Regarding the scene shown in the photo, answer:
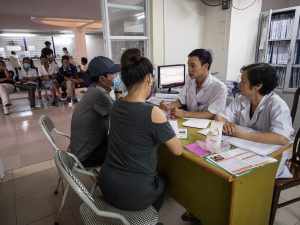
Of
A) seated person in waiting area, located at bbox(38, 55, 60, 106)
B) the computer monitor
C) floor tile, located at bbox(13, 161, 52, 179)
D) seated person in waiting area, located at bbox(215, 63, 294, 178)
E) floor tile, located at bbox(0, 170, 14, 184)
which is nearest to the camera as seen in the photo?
seated person in waiting area, located at bbox(215, 63, 294, 178)

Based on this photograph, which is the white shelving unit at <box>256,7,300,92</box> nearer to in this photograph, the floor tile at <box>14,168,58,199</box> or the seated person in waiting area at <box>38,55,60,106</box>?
the floor tile at <box>14,168,58,199</box>

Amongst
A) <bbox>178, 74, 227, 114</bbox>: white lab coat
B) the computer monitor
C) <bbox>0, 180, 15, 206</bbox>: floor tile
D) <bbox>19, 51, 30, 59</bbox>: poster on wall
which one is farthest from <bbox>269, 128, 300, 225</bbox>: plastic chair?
<bbox>19, 51, 30, 59</bbox>: poster on wall

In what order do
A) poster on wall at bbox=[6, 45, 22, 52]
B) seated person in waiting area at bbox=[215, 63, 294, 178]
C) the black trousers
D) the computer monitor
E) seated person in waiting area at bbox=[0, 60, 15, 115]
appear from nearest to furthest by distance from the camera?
seated person in waiting area at bbox=[215, 63, 294, 178], the computer monitor, seated person in waiting area at bbox=[0, 60, 15, 115], the black trousers, poster on wall at bbox=[6, 45, 22, 52]

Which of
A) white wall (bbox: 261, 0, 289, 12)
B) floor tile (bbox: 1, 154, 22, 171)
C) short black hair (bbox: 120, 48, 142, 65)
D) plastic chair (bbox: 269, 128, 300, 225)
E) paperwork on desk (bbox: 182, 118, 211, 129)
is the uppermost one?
white wall (bbox: 261, 0, 289, 12)

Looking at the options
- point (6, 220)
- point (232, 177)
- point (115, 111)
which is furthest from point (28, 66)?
point (232, 177)

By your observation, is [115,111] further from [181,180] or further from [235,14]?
[235,14]

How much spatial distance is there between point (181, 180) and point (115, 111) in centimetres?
75

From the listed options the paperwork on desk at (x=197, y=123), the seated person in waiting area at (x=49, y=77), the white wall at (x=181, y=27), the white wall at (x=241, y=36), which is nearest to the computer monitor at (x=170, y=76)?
the white wall at (x=181, y=27)

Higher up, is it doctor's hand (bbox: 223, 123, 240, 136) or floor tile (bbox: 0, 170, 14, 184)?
doctor's hand (bbox: 223, 123, 240, 136)

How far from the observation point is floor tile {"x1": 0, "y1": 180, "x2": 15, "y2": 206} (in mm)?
1973

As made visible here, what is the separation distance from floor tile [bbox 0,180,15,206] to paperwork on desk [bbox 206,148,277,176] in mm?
1991

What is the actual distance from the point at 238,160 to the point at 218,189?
0.27 meters

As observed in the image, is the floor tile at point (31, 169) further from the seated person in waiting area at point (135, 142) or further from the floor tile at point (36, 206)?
the seated person in waiting area at point (135, 142)

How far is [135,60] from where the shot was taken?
1.08 meters
